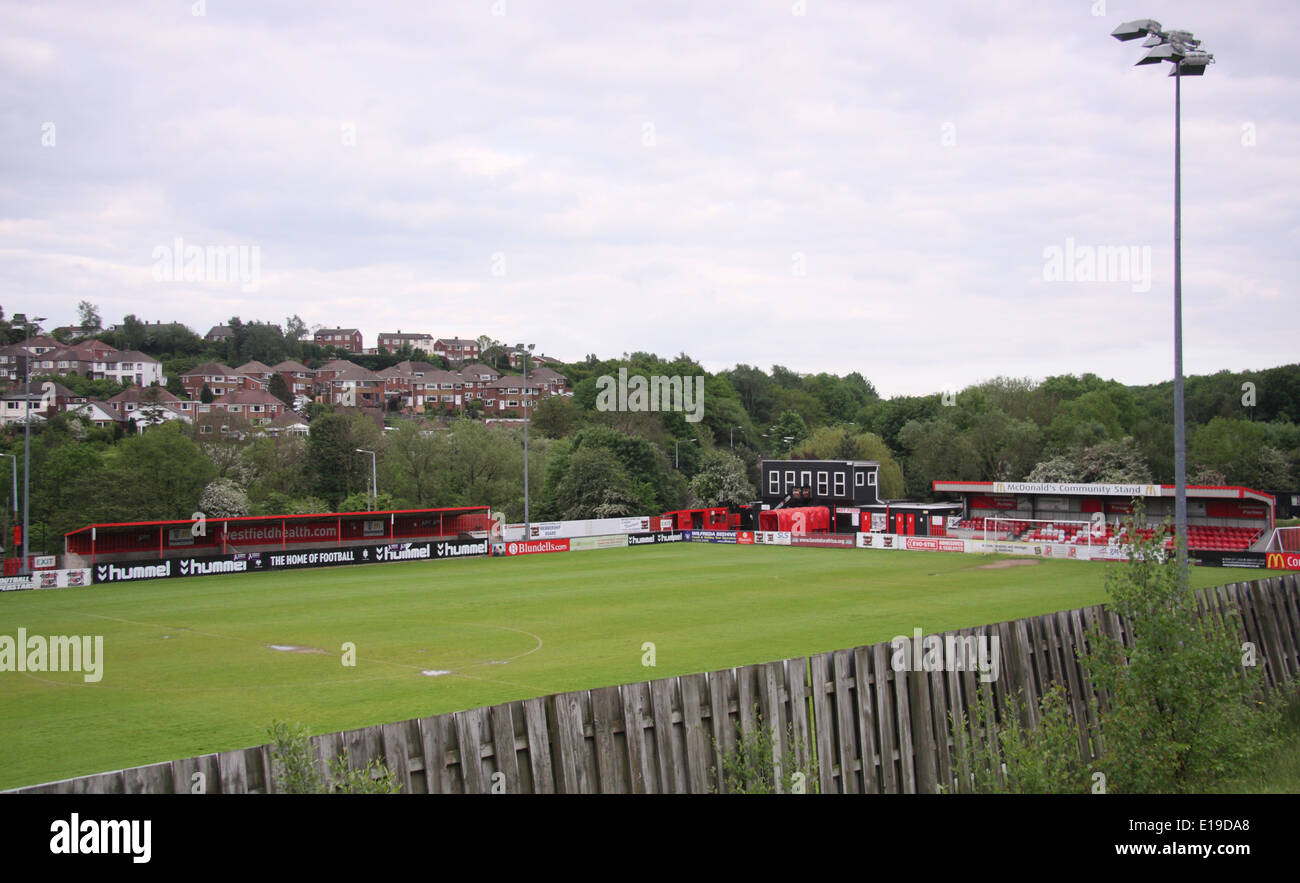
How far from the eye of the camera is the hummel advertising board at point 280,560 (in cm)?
4750

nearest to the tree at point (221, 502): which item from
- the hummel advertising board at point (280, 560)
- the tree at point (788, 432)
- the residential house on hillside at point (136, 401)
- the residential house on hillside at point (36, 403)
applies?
the hummel advertising board at point (280, 560)

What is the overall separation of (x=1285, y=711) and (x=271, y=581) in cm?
4461

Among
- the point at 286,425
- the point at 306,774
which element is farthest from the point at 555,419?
the point at 306,774

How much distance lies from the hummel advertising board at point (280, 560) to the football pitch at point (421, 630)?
111 centimetres

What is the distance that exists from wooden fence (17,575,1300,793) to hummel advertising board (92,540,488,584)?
4460cm

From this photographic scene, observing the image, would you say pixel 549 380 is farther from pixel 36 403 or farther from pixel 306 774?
pixel 306 774

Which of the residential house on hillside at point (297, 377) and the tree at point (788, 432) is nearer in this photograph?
the tree at point (788, 432)

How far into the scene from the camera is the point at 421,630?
3253cm

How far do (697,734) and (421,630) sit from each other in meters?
24.4

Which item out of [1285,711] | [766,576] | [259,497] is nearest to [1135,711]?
[1285,711]

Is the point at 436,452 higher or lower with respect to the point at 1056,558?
higher

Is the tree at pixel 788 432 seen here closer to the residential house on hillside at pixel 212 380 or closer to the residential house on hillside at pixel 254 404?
the residential house on hillside at pixel 254 404
